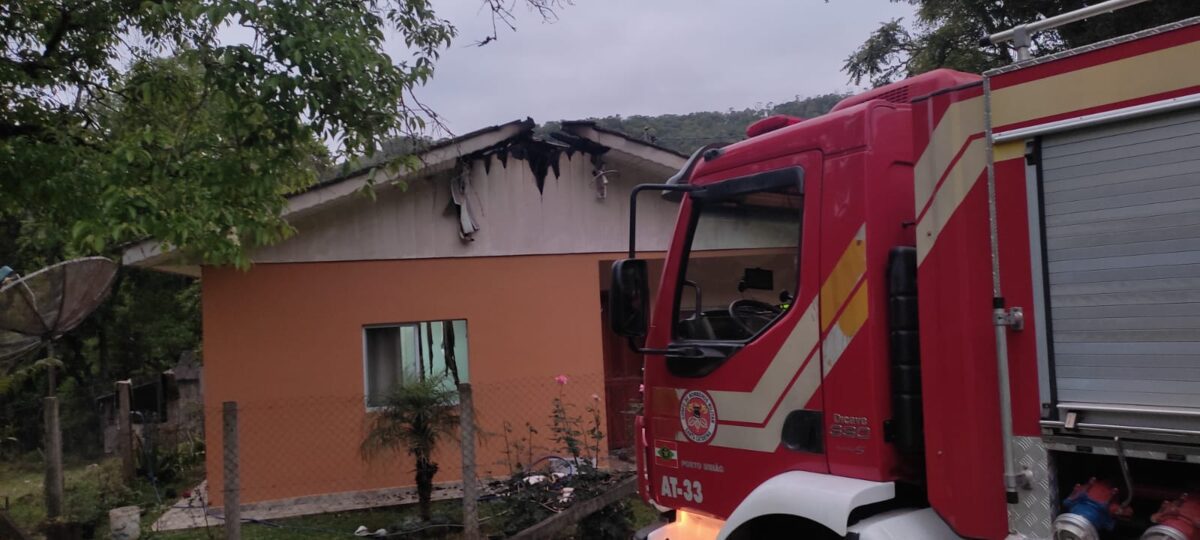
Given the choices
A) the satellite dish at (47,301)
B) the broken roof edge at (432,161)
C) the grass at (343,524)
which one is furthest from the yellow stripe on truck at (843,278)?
the satellite dish at (47,301)

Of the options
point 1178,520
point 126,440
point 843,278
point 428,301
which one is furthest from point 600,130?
point 1178,520

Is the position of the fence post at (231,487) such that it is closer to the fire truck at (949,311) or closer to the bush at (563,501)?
the bush at (563,501)

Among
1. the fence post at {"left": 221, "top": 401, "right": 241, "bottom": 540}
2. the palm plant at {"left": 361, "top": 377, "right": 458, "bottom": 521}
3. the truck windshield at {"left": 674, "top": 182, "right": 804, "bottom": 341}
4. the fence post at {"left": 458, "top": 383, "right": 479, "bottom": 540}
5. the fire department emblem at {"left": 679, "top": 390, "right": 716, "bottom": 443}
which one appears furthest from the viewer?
the palm plant at {"left": 361, "top": 377, "right": 458, "bottom": 521}

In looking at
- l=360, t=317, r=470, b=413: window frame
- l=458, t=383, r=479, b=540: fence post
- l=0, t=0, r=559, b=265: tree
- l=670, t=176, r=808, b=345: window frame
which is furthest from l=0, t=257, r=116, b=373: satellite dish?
l=670, t=176, r=808, b=345: window frame

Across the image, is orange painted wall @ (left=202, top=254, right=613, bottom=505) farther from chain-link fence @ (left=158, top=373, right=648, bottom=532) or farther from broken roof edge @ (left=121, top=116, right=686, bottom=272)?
broken roof edge @ (left=121, top=116, right=686, bottom=272)

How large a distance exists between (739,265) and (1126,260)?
1718 mm

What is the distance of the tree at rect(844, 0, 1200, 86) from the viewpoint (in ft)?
30.6

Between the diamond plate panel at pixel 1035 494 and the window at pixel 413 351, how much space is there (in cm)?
787

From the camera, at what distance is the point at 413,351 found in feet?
33.9

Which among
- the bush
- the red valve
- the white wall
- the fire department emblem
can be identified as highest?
the white wall

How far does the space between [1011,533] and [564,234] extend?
8241 millimetres

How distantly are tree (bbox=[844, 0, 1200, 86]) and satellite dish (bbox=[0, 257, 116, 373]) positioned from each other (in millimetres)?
8766

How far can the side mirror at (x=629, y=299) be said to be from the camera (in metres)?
3.95

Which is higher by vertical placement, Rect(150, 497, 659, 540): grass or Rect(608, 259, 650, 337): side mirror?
Rect(608, 259, 650, 337): side mirror
